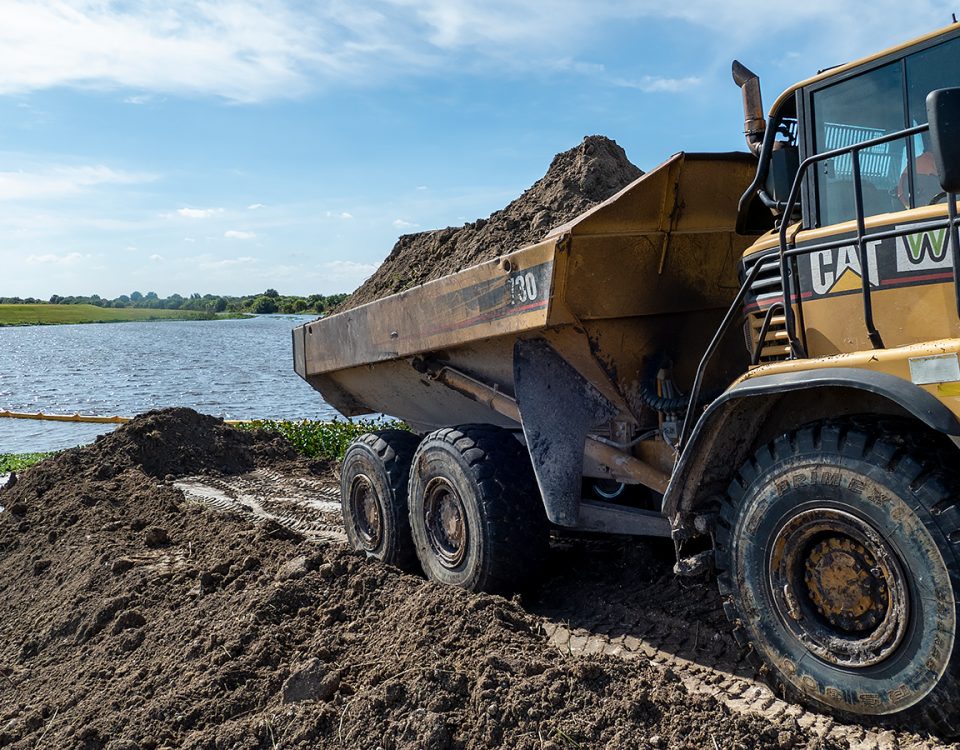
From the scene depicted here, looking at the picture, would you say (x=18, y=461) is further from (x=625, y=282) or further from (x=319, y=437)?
(x=625, y=282)

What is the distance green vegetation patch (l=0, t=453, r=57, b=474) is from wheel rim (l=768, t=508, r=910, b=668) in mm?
11699

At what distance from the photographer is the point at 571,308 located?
4809mm

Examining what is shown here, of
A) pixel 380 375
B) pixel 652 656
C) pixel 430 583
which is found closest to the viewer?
pixel 652 656

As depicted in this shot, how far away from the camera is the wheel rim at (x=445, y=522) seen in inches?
222

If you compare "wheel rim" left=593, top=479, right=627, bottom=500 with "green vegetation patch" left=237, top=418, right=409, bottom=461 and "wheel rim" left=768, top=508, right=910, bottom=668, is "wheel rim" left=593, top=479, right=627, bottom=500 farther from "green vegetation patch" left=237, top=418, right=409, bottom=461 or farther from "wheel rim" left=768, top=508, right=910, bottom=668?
"green vegetation patch" left=237, top=418, right=409, bottom=461

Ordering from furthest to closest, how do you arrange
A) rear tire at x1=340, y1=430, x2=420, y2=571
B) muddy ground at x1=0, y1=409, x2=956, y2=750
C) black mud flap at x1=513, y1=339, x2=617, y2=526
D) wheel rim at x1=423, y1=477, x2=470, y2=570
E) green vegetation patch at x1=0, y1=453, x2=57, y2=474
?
green vegetation patch at x1=0, y1=453, x2=57, y2=474
rear tire at x1=340, y1=430, x2=420, y2=571
wheel rim at x1=423, y1=477, x2=470, y2=570
black mud flap at x1=513, y1=339, x2=617, y2=526
muddy ground at x1=0, y1=409, x2=956, y2=750

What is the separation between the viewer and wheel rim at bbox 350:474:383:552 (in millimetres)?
6539

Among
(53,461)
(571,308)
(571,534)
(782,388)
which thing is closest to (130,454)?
(53,461)

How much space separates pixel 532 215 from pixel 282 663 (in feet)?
13.8

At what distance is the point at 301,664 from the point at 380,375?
293 cm

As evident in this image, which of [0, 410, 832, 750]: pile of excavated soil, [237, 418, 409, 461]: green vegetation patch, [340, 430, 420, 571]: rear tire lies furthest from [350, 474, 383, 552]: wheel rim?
[237, 418, 409, 461]: green vegetation patch

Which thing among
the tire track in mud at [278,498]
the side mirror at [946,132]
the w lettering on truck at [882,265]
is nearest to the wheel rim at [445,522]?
the tire track in mud at [278,498]

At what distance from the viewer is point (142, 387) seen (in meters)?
33.6

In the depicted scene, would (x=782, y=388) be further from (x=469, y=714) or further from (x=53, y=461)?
(x=53, y=461)
